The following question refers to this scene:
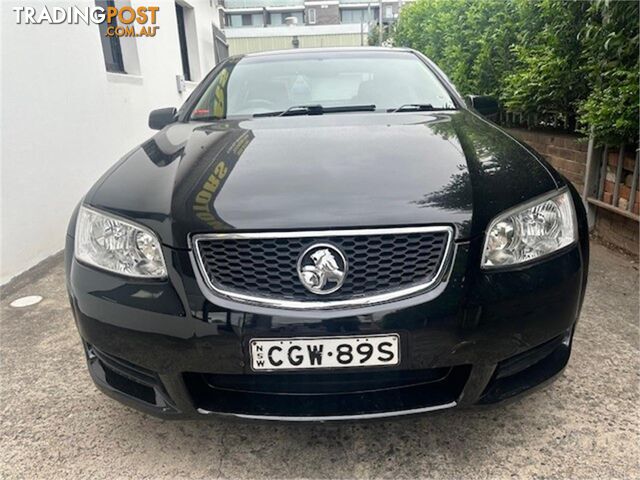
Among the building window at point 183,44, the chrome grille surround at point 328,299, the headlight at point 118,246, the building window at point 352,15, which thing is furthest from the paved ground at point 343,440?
the building window at point 352,15

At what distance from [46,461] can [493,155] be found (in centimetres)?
188

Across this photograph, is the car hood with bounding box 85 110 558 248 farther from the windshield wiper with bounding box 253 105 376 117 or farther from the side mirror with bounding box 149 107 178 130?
the side mirror with bounding box 149 107 178 130

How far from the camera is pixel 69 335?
2557 millimetres

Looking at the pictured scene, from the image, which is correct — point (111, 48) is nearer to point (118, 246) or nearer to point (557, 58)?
point (557, 58)

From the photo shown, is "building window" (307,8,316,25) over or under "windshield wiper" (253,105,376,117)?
over

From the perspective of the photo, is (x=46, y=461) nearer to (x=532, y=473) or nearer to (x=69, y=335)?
(x=69, y=335)

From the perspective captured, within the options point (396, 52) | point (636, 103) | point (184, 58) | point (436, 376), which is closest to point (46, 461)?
point (436, 376)

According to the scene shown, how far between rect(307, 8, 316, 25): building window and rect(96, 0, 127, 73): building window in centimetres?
3875

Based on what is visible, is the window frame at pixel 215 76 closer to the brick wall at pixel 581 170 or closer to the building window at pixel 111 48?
the brick wall at pixel 581 170

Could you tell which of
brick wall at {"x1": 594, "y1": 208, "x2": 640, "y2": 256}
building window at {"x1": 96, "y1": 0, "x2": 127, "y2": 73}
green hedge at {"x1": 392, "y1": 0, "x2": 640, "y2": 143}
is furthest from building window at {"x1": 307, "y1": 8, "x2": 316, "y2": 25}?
brick wall at {"x1": 594, "y1": 208, "x2": 640, "y2": 256}

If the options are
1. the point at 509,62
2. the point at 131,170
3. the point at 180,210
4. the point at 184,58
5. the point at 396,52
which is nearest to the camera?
the point at 180,210

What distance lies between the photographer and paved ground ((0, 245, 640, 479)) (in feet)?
5.26

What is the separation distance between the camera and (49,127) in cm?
371

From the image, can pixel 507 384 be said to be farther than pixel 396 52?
No
